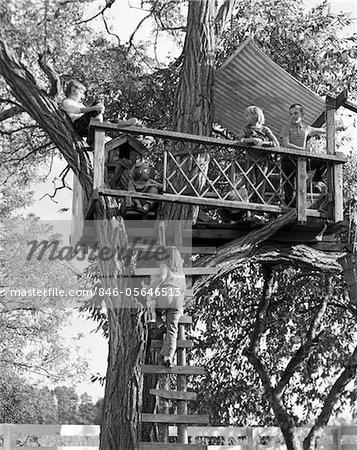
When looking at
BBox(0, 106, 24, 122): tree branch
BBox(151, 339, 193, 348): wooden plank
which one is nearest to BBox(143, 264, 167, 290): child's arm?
BBox(151, 339, 193, 348): wooden plank

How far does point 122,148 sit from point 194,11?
249 centimetres

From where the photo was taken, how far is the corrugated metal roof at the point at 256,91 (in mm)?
9086

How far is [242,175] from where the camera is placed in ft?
27.2

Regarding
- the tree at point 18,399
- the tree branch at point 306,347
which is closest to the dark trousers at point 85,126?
the tree branch at point 306,347

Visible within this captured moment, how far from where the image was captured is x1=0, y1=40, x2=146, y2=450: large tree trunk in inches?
323

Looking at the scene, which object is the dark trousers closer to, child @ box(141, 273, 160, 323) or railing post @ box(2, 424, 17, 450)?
child @ box(141, 273, 160, 323)

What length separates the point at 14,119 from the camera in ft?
41.3

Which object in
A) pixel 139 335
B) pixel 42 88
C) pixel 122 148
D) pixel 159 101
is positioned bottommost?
pixel 139 335

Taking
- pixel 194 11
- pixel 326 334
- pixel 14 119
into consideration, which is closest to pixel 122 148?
pixel 194 11

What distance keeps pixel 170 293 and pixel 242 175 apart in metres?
1.44

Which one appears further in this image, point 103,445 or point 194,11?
point 194,11

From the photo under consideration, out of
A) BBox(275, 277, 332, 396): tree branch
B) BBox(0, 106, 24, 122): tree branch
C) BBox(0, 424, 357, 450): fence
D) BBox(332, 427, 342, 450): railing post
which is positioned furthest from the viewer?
Result: BBox(332, 427, 342, 450): railing post

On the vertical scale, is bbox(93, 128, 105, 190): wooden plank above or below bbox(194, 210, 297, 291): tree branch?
above

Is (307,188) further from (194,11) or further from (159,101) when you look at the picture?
(159,101)
